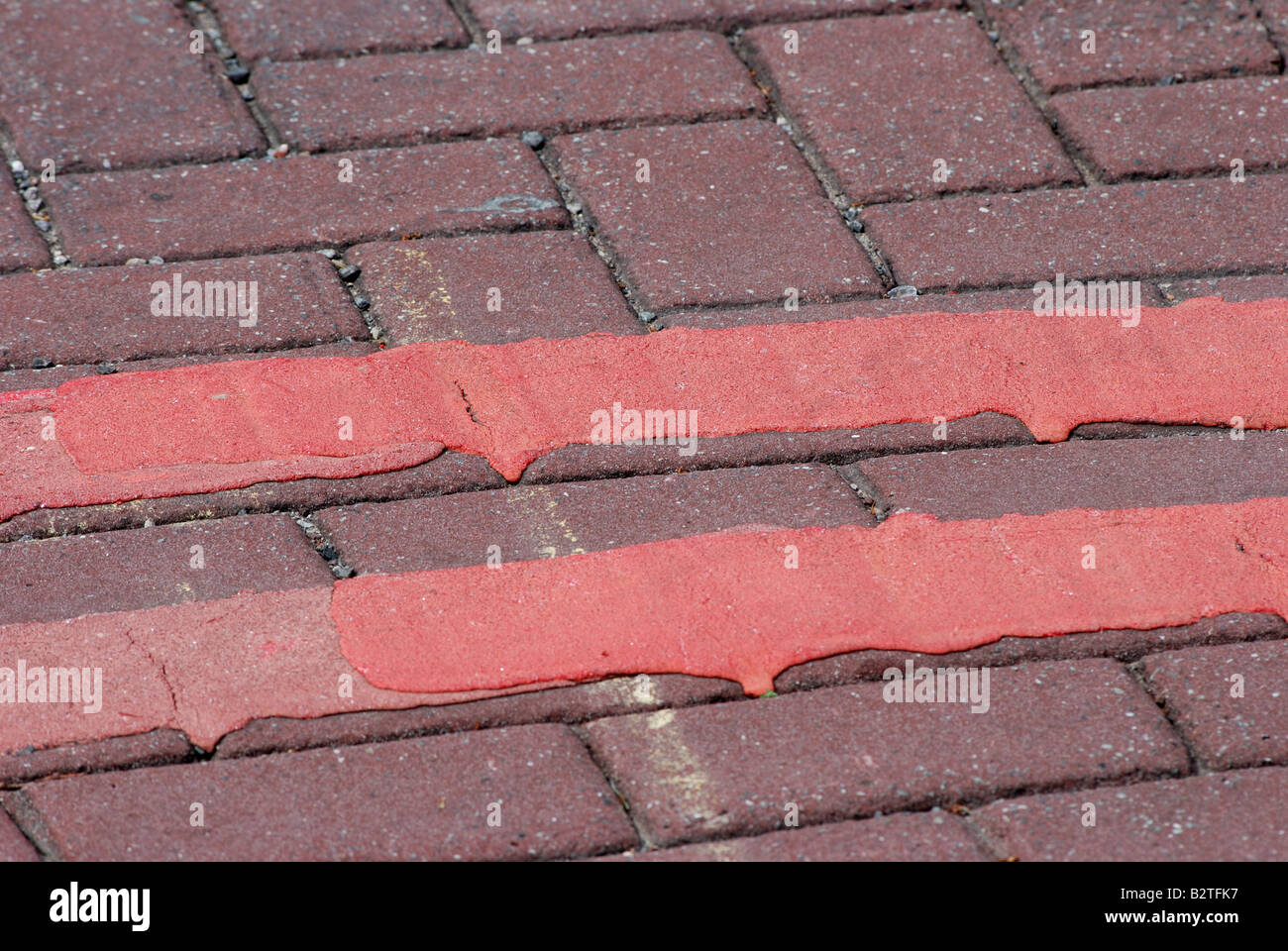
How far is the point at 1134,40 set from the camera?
12.2ft

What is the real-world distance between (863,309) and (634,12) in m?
1.27

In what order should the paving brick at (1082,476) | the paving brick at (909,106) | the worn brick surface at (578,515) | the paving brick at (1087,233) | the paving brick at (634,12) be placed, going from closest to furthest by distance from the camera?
the worn brick surface at (578,515)
the paving brick at (1082,476)
the paving brick at (1087,233)
the paving brick at (909,106)
the paving brick at (634,12)

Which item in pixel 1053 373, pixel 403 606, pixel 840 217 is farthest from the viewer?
pixel 840 217

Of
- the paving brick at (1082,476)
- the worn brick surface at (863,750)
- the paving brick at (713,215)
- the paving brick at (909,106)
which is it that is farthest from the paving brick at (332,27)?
the worn brick surface at (863,750)

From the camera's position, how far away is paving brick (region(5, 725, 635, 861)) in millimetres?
1958

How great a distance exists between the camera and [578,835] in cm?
199

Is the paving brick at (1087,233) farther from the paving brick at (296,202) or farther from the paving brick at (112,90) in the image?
the paving brick at (112,90)

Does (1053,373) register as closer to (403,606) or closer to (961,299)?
(961,299)

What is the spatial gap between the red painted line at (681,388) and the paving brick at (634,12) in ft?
4.02

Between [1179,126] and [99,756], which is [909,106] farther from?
[99,756]

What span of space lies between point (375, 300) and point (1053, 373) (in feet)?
4.24

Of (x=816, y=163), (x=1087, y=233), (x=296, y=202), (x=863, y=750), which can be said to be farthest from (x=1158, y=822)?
(x=296, y=202)

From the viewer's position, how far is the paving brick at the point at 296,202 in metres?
3.10
